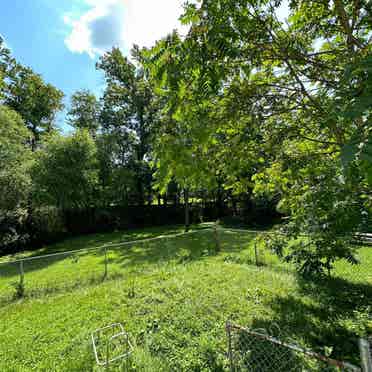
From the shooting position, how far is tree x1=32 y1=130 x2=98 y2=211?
10.7m

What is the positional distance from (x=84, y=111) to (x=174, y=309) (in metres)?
18.9

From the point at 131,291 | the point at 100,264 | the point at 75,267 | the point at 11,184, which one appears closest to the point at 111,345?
the point at 131,291

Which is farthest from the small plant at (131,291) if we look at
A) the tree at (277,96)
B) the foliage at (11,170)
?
the foliage at (11,170)

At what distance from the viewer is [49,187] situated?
35.3 feet

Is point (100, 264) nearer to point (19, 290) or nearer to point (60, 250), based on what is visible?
point (19, 290)

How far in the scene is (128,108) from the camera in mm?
18109

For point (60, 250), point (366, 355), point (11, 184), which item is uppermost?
point (11, 184)

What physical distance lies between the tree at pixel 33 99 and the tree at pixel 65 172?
692 cm

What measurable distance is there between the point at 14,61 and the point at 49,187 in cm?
1275

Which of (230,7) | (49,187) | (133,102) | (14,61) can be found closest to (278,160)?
(230,7)

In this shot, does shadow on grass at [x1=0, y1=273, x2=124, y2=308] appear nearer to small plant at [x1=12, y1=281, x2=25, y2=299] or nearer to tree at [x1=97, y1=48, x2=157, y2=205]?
small plant at [x1=12, y1=281, x2=25, y2=299]

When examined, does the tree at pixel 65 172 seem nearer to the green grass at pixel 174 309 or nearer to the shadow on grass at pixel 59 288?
the green grass at pixel 174 309

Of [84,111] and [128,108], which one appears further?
[84,111]

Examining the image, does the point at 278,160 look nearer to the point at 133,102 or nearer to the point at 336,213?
the point at 336,213
